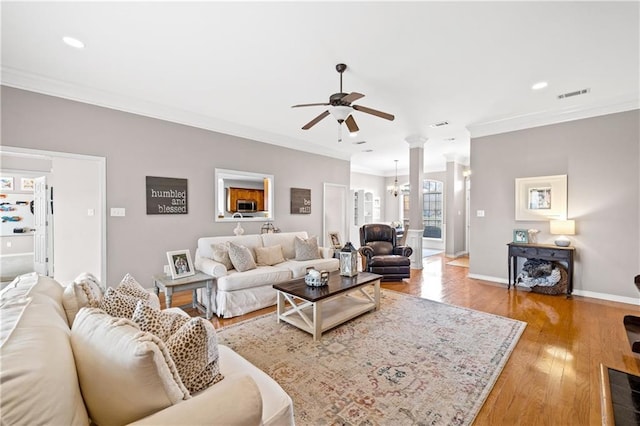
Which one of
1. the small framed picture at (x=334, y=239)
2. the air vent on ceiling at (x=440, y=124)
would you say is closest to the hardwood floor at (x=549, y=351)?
the small framed picture at (x=334, y=239)

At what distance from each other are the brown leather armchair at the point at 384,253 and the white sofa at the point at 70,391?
3955 mm


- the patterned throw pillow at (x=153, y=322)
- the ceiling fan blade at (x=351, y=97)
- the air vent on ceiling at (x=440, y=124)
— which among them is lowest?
the patterned throw pillow at (x=153, y=322)

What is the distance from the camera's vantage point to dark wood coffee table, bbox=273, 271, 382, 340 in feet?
8.87

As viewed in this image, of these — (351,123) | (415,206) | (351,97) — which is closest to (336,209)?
(415,206)

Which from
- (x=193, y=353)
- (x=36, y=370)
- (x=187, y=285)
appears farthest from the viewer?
(x=187, y=285)

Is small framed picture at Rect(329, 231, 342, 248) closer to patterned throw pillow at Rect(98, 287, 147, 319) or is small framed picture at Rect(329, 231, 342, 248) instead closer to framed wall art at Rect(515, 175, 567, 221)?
framed wall art at Rect(515, 175, 567, 221)

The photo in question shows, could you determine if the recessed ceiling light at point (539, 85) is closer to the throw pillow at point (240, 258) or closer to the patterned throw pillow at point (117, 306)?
the throw pillow at point (240, 258)

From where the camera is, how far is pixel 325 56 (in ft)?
9.06

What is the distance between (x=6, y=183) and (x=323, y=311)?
840 centimetres

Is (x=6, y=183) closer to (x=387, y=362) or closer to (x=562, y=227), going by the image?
(x=387, y=362)

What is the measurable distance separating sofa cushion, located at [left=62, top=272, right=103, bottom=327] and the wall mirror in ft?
10.5

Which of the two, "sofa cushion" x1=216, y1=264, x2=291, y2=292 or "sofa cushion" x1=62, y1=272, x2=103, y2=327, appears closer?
"sofa cushion" x1=62, y1=272, x2=103, y2=327

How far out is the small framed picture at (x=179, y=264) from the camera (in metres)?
3.22

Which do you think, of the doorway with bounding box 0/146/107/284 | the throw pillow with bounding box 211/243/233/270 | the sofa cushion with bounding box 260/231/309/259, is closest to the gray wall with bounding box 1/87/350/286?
the doorway with bounding box 0/146/107/284
